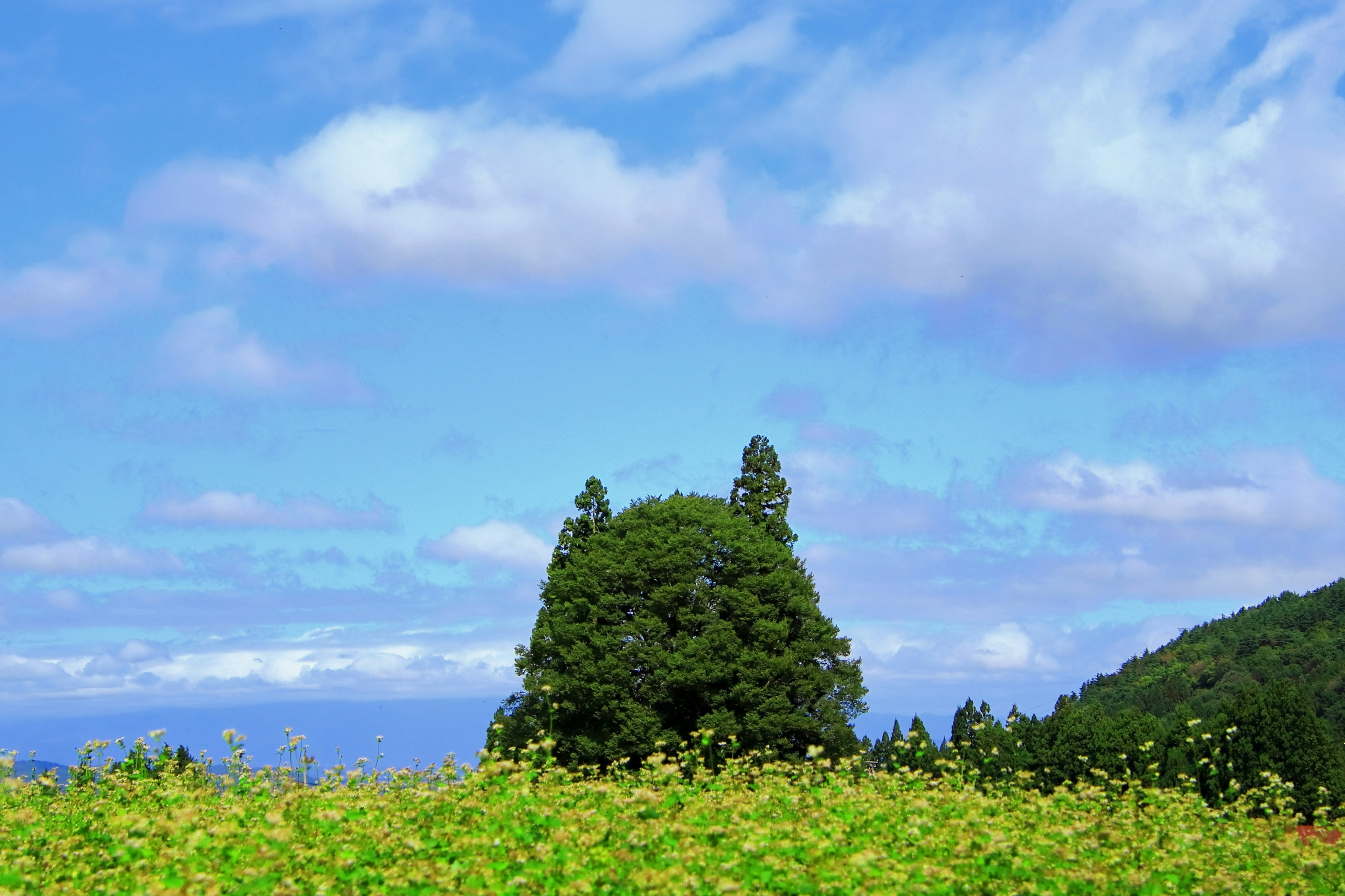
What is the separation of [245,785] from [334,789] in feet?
6.75

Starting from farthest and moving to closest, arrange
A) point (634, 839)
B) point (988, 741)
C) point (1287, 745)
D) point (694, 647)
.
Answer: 1. point (988, 741)
2. point (1287, 745)
3. point (694, 647)
4. point (634, 839)

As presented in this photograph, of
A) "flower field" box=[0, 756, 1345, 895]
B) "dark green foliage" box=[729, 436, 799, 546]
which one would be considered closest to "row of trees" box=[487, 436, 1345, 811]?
"dark green foliage" box=[729, 436, 799, 546]

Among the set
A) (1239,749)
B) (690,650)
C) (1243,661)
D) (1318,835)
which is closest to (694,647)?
(690,650)

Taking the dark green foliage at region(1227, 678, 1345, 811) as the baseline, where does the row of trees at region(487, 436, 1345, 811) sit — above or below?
above

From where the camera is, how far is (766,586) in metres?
43.8

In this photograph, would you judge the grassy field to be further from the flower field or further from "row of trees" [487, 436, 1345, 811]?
"row of trees" [487, 436, 1345, 811]

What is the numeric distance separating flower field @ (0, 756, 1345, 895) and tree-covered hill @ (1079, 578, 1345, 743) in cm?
11382

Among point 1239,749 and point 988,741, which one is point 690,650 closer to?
point 1239,749

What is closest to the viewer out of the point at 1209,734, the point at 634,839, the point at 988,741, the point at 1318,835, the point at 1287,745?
the point at 634,839

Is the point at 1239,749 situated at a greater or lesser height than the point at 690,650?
lesser

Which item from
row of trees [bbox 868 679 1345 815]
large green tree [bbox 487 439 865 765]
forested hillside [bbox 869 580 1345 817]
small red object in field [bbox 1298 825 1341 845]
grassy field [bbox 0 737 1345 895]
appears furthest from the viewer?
Result: row of trees [bbox 868 679 1345 815]

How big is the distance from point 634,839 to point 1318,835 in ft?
39.8

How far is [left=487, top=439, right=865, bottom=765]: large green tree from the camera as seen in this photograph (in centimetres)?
4188

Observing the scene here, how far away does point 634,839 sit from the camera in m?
11.8
